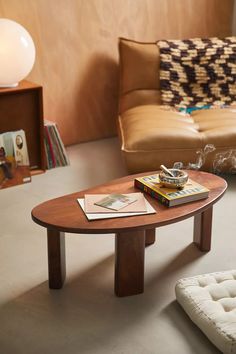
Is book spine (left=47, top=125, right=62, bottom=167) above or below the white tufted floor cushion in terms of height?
above

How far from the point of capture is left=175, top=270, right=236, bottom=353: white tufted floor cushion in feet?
6.10

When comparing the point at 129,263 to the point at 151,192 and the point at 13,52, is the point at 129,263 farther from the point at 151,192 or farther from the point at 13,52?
the point at 13,52

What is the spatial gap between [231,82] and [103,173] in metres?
1.16

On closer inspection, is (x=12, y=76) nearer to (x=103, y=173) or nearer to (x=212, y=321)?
(x=103, y=173)

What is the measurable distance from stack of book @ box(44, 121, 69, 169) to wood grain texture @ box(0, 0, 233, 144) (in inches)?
13.4

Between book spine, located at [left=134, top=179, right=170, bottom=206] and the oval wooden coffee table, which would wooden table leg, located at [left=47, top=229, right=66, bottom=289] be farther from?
book spine, located at [left=134, top=179, right=170, bottom=206]

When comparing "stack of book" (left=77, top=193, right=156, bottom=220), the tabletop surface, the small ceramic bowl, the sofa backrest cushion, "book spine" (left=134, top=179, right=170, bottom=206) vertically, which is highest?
the sofa backrest cushion

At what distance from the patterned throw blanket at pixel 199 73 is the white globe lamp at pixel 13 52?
41.6 inches

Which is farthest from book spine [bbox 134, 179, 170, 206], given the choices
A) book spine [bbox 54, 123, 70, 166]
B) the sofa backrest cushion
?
the sofa backrest cushion

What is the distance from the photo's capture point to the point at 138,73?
384 centimetres

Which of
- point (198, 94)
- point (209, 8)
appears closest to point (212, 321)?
point (198, 94)

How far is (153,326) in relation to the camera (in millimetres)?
2043

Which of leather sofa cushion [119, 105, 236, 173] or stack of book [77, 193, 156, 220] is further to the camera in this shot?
leather sofa cushion [119, 105, 236, 173]

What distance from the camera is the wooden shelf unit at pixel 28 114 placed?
3244 millimetres
